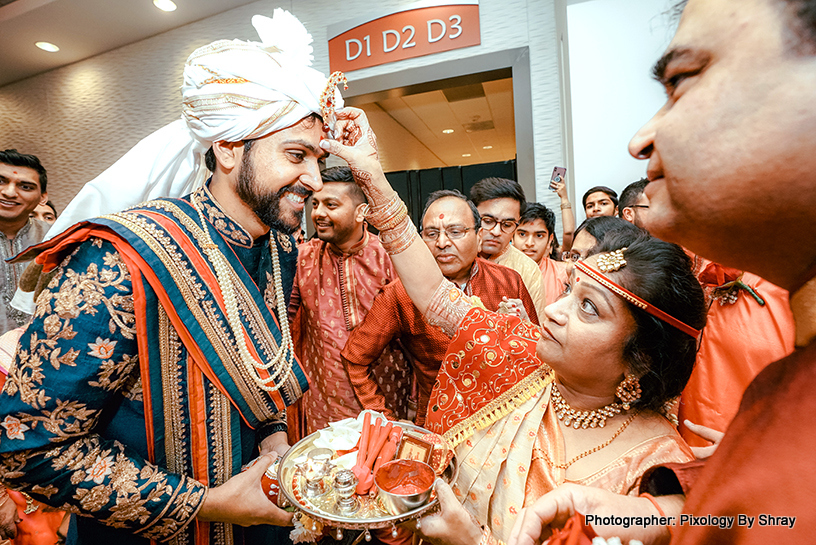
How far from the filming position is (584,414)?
1179 millimetres

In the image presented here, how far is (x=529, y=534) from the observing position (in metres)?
0.67

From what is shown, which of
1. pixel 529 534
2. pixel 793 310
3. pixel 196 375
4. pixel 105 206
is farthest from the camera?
pixel 105 206

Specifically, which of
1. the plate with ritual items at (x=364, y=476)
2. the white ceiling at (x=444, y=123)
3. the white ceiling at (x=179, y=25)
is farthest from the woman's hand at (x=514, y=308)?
the white ceiling at (x=444, y=123)

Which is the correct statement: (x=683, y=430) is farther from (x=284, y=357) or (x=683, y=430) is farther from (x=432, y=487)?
(x=284, y=357)

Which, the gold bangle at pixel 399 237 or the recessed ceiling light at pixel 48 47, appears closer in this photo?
the gold bangle at pixel 399 237

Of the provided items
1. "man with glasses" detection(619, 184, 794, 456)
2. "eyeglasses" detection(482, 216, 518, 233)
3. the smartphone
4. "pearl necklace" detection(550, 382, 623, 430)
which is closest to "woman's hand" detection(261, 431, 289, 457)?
"pearl necklace" detection(550, 382, 623, 430)

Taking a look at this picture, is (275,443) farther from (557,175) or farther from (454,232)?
(557,175)

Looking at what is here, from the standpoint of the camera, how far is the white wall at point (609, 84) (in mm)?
3123

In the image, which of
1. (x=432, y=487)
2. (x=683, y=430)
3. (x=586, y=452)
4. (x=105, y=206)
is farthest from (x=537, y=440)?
(x=105, y=206)

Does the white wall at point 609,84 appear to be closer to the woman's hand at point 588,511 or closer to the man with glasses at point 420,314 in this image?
the man with glasses at point 420,314

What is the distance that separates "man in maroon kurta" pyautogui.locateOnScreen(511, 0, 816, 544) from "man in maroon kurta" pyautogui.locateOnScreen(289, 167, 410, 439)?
2.16 meters

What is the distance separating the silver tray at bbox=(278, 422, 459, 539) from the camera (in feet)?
3.00

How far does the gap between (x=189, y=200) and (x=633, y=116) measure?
3.33m

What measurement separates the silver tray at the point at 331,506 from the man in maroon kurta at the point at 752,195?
2.25ft
